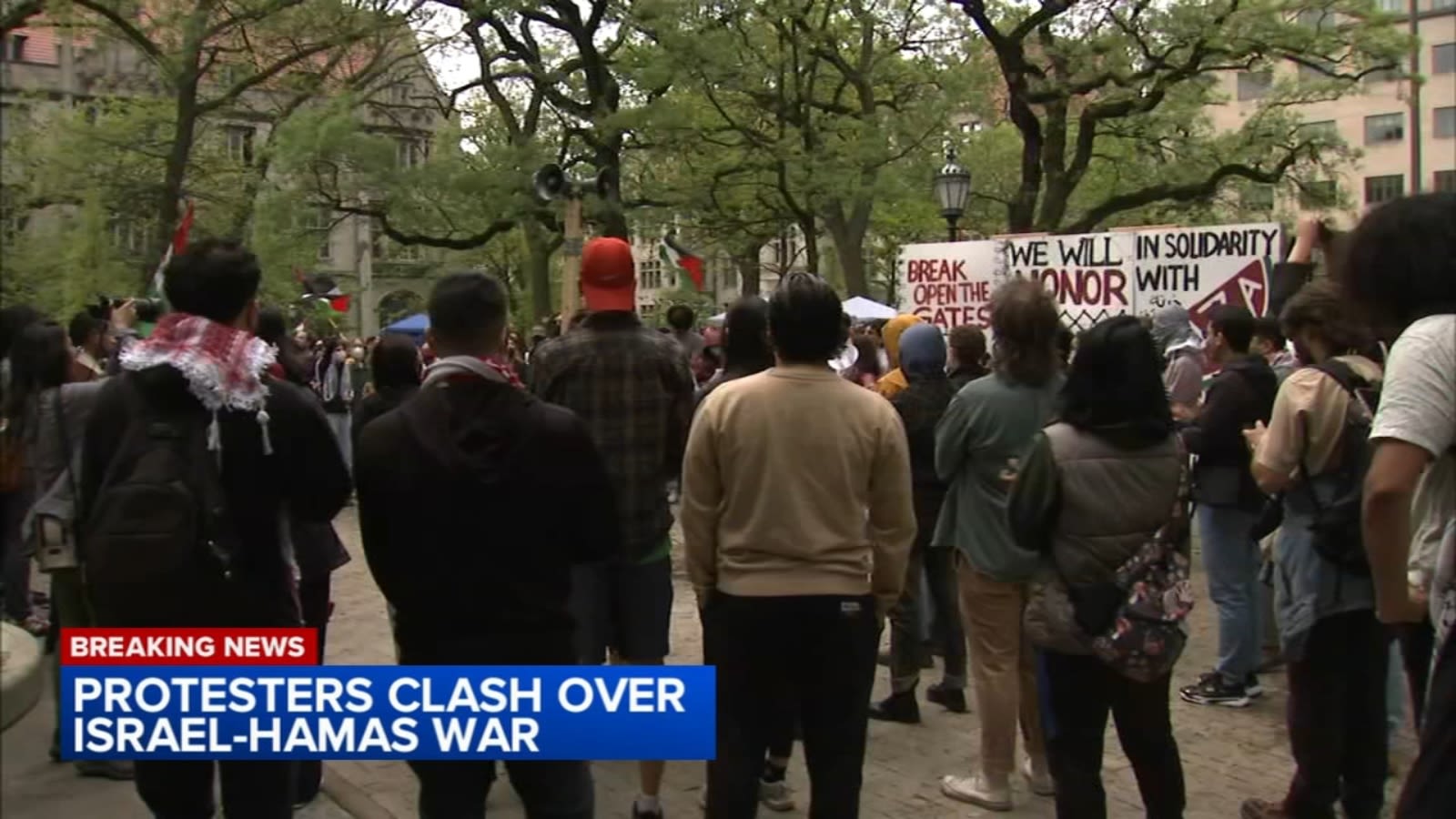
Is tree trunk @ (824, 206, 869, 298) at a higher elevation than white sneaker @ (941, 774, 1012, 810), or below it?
higher

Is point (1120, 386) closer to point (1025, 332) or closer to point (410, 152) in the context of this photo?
point (1025, 332)

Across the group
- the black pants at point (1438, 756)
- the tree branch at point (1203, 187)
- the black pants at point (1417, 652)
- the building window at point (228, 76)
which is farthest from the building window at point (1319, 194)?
the black pants at point (1438, 756)

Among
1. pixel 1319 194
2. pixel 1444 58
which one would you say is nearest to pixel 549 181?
pixel 1319 194

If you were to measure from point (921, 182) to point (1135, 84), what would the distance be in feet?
14.3

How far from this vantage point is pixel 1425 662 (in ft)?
11.4

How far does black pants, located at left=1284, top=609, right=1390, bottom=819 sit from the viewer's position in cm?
432

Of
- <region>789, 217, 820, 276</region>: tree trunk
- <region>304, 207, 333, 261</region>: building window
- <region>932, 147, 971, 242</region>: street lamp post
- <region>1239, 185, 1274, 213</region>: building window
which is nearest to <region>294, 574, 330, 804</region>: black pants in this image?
<region>932, 147, 971, 242</region>: street lamp post

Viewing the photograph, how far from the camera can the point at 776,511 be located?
3.60 metres

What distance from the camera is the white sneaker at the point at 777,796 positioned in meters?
4.96

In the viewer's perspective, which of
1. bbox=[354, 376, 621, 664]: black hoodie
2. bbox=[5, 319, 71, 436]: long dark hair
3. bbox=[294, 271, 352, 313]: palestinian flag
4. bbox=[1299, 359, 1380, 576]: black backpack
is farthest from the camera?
bbox=[294, 271, 352, 313]: palestinian flag

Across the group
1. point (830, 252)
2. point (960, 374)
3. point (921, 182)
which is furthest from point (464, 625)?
point (830, 252)

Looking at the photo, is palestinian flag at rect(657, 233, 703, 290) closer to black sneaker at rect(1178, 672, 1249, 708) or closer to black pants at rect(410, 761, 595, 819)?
black sneaker at rect(1178, 672, 1249, 708)

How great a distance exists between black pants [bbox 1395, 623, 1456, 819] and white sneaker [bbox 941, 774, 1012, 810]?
236 centimetres

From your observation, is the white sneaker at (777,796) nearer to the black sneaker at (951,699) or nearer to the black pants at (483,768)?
the black sneaker at (951,699)
